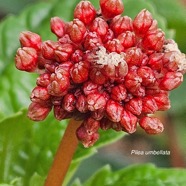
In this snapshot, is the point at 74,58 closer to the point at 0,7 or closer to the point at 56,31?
the point at 56,31

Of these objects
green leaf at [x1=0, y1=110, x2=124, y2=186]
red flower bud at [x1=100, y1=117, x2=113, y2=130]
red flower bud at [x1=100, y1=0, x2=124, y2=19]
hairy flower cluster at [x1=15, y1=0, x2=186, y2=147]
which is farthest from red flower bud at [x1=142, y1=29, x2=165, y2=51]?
green leaf at [x1=0, y1=110, x2=124, y2=186]

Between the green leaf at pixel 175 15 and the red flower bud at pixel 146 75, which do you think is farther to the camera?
the green leaf at pixel 175 15

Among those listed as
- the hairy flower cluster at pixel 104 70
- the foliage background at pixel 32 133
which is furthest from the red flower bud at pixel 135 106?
the foliage background at pixel 32 133

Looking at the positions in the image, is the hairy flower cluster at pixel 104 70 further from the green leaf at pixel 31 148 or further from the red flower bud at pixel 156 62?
the green leaf at pixel 31 148

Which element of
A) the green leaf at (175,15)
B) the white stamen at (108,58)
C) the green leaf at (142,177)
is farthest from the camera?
the green leaf at (175,15)

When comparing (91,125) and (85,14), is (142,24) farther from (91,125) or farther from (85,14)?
(91,125)

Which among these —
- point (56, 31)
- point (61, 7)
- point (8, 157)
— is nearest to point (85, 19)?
point (56, 31)

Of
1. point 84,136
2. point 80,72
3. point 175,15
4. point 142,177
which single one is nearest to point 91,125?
point 84,136
